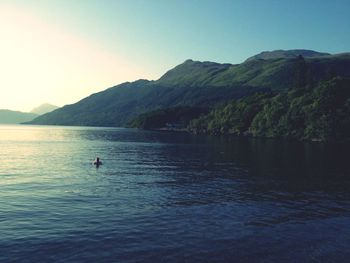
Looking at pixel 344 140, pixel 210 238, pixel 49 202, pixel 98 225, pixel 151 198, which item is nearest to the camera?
pixel 210 238

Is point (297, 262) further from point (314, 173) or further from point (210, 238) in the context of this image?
point (314, 173)

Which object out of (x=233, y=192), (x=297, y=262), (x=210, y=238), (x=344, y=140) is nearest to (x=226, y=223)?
(x=210, y=238)

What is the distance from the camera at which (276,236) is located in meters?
34.6

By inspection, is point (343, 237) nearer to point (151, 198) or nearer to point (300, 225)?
point (300, 225)

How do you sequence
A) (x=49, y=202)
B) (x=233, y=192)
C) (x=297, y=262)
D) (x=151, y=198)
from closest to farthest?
(x=297, y=262), (x=49, y=202), (x=151, y=198), (x=233, y=192)

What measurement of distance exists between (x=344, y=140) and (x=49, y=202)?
175649 mm

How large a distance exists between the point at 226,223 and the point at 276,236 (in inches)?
223

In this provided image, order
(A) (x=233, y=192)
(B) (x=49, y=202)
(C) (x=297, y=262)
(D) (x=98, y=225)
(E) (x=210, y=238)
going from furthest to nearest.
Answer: (A) (x=233, y=192)
(B) (x=49, y=202)
(D) (x=98, y=225)
(E) (x=210, y=238)
(C) (x=297, y=262)

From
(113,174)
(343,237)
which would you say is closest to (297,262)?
(343,237)

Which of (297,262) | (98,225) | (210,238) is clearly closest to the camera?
(297,262)

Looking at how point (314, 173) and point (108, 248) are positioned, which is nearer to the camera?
point (108, 248)

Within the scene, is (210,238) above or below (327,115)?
below

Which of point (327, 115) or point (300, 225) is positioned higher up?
point (327, 115)

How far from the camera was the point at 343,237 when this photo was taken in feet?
114
